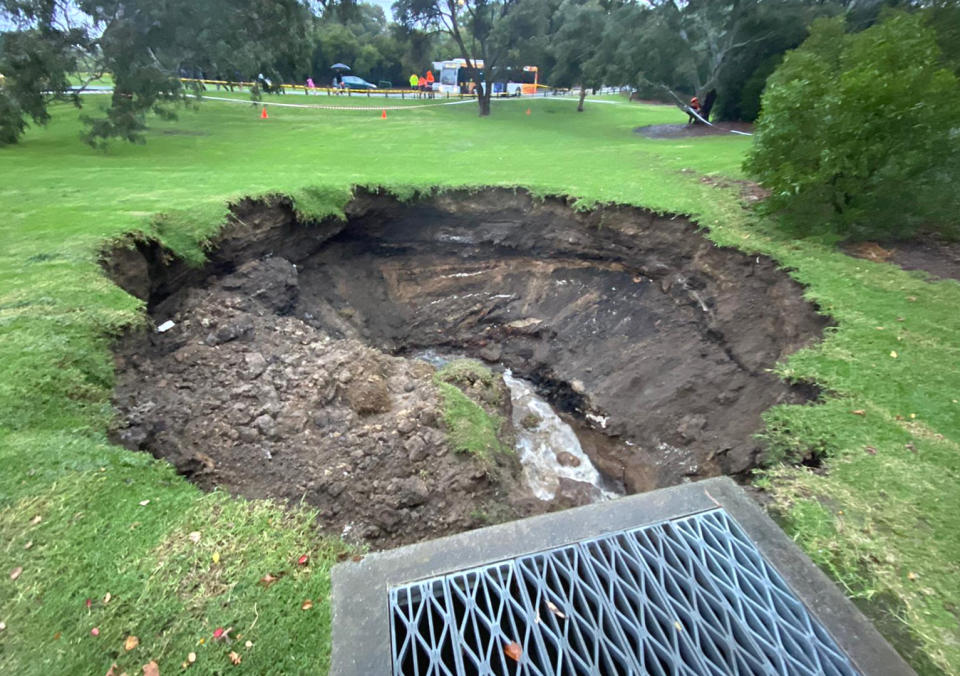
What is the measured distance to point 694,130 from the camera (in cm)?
2117

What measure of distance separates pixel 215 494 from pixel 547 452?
523 centimetres

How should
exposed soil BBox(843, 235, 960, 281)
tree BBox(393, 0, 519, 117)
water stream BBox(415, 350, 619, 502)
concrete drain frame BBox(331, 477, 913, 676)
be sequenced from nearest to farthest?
concrete drain frame BBox(331, 477, 913, 676), water stream BBox(415, 350, 619, 502), exposed soil BBox(843, 235, 960, 281), tree BBox(393, 0, 519, 117)

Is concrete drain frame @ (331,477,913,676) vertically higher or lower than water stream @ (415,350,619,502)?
higher

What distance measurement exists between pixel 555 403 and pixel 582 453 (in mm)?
1422

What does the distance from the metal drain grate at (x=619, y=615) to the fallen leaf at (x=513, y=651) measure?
0.07 feet

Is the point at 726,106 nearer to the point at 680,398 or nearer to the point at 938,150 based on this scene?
the point at 938,150

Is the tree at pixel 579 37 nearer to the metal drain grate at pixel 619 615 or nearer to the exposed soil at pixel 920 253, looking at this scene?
the exposed soil at pixel 920 253

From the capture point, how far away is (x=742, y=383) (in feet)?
22.6

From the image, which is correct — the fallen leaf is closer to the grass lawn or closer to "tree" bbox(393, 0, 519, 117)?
the grass lawn

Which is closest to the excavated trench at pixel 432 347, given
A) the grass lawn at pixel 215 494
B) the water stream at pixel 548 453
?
the water stream at pixel 548 453

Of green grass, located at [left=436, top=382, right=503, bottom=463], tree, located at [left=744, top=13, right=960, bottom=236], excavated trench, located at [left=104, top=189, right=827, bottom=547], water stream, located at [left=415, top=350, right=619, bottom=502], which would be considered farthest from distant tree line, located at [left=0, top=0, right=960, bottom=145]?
green grass, located at [left=436, top=382, right=503, bottom=463]

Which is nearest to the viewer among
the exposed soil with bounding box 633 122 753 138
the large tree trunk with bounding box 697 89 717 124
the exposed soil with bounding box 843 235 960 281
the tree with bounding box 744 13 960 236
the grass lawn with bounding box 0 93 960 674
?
the grass lawn with bounding box 0 93 960 674

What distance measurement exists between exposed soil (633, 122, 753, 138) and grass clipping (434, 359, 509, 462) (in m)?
17.5

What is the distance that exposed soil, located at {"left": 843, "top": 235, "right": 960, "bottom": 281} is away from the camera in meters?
7.04
